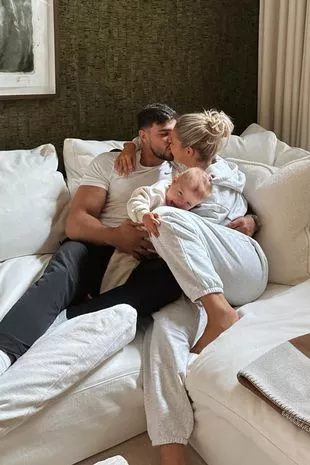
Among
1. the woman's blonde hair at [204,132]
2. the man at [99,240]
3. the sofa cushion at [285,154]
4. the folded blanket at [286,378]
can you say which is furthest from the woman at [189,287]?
the sofa cushion at [285,154]

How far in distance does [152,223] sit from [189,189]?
0.22m

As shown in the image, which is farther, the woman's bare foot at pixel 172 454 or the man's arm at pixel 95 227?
the man's arm at pixel 95 227

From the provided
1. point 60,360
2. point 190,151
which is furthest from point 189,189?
point 60,360

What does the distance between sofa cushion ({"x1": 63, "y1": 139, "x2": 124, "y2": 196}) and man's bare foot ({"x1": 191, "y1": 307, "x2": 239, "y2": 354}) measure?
0.88m

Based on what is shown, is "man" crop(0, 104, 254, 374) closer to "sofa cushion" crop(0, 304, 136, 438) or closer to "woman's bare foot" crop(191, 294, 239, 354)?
"sofa cushion" crop(0, 304, 136, 438)

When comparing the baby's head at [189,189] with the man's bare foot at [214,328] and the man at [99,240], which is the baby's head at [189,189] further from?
the man's bare foot at [214,328]

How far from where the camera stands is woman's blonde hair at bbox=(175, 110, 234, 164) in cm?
214

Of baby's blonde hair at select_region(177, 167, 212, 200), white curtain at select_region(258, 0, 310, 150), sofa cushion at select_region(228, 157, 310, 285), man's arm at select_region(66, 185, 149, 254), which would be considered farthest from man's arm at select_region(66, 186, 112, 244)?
white curtain at select_region(258, 0, 310, 150)

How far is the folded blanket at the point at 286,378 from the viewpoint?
57.2 inches

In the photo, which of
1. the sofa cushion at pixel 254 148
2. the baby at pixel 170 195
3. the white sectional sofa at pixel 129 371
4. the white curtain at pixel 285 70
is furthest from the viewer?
the white curtain at pixel 285 70

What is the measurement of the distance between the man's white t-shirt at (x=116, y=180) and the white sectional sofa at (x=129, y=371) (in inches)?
9.9

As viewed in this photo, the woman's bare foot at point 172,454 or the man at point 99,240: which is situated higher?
the man at point 99,240

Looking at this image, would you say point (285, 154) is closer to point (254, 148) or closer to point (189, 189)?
point (254, 148)

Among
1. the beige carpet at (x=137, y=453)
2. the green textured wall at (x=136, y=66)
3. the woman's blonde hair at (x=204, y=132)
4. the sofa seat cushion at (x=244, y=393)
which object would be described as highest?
the green textured wall at (x=136, y=66)
